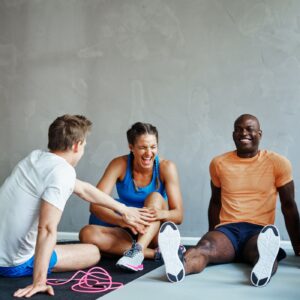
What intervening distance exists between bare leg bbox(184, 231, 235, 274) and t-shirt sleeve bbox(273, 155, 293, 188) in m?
0.51

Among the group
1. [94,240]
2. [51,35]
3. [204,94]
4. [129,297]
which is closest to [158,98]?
[204,94]

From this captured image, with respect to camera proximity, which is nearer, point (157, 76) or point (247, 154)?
point (247, 154)

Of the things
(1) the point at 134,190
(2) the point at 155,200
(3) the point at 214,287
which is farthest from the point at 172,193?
(3) the point at 214,287

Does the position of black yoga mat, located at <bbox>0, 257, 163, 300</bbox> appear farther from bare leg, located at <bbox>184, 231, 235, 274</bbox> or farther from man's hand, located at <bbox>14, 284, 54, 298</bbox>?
bare leg, located at <bbox>184, 231, 235, 274</bbox>

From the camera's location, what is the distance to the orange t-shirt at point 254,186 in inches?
124

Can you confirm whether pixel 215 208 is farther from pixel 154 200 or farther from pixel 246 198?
pixel 154 200

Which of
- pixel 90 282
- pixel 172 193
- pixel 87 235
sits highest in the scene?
pixel 172 193

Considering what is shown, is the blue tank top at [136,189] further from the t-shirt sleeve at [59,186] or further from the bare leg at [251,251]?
the t-shirt sleeve at [59,186]

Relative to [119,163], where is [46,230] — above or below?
below

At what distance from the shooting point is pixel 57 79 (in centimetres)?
438

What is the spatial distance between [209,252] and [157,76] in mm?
1748

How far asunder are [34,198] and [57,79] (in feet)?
6.78

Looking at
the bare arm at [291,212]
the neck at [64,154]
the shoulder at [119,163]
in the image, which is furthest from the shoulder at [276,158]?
the neck at [64,154]

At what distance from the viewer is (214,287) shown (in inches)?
100
